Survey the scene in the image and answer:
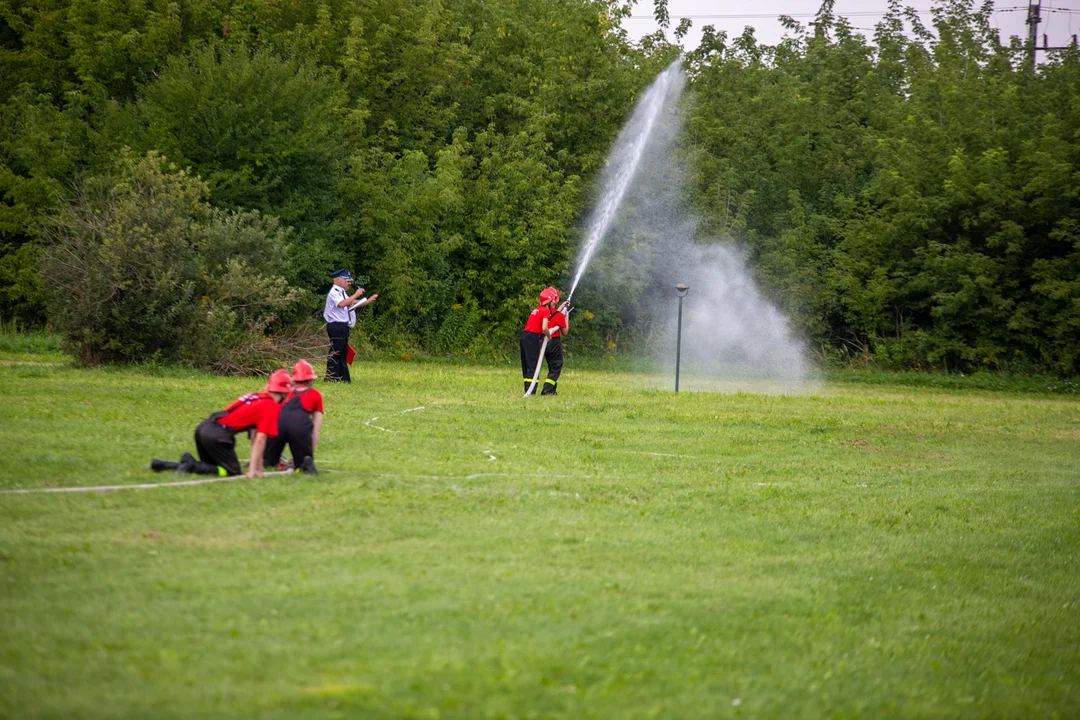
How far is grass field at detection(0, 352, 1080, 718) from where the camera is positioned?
5.46 m

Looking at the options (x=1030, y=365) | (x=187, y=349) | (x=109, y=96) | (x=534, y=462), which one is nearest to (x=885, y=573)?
(x=534, y=462)

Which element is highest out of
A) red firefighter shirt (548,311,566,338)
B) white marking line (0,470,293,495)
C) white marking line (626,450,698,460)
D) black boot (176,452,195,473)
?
red firefighter shirt (548,311,566,338)

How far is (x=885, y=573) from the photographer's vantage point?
8750mm

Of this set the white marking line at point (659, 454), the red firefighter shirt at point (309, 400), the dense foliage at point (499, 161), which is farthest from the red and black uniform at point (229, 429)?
the dense foliage at point (499, 161)

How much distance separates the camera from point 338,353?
2011 centimetres

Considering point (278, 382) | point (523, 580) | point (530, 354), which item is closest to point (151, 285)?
point (530, 354)

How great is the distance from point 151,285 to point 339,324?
11.0 feet

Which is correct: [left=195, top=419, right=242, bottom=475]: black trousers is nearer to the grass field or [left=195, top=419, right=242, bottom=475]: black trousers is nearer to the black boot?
the black boot

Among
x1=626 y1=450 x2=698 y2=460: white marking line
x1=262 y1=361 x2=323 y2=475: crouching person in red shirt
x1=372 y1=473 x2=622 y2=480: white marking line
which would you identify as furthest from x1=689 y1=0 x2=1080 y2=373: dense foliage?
x1=262 y1=361 x2=323 y2=475: crouching person in red shirt

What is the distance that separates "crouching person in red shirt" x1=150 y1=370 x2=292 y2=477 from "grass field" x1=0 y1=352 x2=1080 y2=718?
13.3 inches

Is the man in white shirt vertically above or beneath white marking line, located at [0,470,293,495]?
above

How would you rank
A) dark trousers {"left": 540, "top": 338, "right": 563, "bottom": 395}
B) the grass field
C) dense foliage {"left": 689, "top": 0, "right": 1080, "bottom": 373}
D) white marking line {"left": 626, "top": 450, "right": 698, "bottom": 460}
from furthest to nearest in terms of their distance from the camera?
dense foliage {"left": 689, "top": 0, "right": 1080, "bottom": 373} → dark trousers {"left": 540, "top": 338, "right": 563, "bottom": 395} → white marking line {"left": 626, "top": 450, "right": 698, "bottom": 460} → the grass field

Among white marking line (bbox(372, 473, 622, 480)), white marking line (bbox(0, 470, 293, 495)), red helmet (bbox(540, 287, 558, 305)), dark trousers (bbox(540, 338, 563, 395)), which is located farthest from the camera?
dark trousers (bbox(540, 338, 563, 395))

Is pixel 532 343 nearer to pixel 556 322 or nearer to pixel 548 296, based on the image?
pixel 556 322
